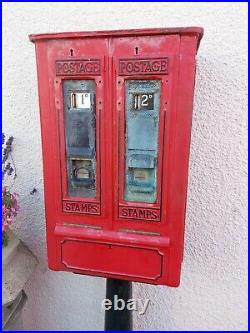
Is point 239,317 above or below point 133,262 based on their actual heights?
below

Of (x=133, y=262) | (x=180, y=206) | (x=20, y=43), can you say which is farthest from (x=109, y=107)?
(x=20, y=43)

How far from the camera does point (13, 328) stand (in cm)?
131

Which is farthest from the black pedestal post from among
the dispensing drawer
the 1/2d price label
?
the 1/2d price label

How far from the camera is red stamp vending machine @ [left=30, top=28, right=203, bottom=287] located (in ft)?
2.73

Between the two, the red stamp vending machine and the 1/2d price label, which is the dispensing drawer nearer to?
the red stamp vending machine

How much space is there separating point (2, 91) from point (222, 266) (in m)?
1.21

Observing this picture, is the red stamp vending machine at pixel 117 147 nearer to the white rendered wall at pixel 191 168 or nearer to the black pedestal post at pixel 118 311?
the black pedestal post at pixel 118 311

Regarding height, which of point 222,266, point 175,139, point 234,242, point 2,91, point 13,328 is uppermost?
point 2,91

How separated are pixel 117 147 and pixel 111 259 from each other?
36 centimetres

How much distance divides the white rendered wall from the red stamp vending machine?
0.29 meters

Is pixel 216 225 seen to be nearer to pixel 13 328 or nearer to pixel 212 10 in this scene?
pixel 212 10

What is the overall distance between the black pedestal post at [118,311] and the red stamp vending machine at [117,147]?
186mm

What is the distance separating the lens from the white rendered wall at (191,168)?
1.09 meters

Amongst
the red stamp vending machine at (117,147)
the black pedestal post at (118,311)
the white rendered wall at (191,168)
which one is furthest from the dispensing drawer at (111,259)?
the white rendered wall at (191,168)
